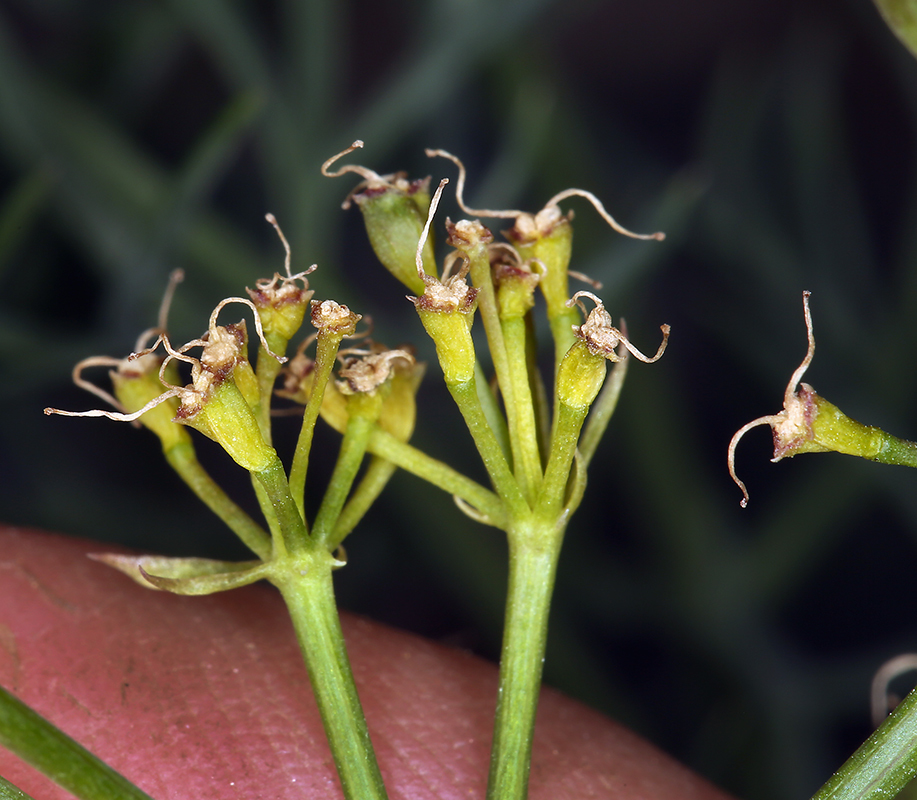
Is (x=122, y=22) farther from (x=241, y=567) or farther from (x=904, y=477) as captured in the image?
(x=904, y=477)

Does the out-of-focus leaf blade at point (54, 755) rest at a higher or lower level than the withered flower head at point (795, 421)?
lower

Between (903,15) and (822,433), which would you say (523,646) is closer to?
(822,433)

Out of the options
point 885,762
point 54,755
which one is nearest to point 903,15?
point 885,762

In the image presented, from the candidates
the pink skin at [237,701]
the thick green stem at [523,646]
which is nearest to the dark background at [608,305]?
the pink skin at [237,701]

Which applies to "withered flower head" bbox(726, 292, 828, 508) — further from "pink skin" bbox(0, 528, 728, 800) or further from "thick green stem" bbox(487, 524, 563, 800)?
"pink skin" bbox(0, 528, 728, 800)

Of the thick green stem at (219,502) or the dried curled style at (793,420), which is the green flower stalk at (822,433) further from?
the thick green stem at (219,502)

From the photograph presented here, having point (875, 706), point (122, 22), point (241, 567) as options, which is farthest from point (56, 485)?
point (875, 706)
